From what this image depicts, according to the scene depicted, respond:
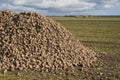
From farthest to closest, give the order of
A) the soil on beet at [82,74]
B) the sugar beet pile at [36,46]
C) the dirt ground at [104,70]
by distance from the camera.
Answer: the sugar beet pile at [36,46], the dirt ground at [104,70], the soil on beet at [82,74]

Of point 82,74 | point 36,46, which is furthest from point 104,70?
point 36,46

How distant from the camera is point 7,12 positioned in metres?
17.4

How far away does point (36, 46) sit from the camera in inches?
603

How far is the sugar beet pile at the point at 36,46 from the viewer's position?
1462 centimetres

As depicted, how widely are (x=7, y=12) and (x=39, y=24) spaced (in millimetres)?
2091

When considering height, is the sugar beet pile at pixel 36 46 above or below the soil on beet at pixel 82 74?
above

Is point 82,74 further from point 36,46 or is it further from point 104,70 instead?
point 36,46

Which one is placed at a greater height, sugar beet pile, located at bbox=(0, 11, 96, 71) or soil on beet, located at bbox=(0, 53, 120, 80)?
sugar beet pile, located at bbox=(0, 11, 96, 71)

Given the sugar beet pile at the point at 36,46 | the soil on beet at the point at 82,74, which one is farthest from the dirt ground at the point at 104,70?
the sugar beet pile at the point at 36,46

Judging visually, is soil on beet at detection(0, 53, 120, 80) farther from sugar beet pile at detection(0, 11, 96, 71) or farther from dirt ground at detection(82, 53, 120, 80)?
sugar beet pile at detection(0, 11, 96, 71)

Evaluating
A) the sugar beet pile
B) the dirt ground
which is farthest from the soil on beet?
the sugar beet pile

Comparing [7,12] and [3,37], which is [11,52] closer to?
[3,37]

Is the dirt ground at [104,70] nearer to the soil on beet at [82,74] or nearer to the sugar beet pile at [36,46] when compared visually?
the soil on beet at [82,74]

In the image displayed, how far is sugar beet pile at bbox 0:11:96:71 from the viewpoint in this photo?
1462cm
